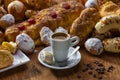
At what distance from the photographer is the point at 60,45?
3.36 ft

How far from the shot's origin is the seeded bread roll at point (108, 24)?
1.18 m

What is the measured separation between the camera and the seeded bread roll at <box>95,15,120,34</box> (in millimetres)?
1178

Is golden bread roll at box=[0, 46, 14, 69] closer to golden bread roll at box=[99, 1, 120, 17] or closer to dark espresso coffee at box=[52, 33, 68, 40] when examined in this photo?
dark espresso coffee at box=[52, 33, 68, 40]

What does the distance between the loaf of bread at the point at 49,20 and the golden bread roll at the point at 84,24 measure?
9 cm

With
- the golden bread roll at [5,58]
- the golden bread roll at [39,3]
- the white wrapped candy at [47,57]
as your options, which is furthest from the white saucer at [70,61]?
the golden bread roll at [39,3]

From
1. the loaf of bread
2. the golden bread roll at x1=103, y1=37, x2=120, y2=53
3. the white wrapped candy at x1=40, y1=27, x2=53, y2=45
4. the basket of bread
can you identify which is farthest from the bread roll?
the golden bread roll at x1=103, y1=37, x2=120, y2=53

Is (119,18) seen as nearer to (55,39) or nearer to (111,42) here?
(111,42)

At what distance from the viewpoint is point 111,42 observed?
115 centimetres

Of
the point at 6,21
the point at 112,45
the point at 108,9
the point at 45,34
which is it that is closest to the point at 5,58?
Answer: the point at 45,34

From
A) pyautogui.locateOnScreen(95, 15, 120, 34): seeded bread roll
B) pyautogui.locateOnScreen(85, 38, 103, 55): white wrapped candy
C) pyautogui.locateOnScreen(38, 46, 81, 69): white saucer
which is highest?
pyautogui.locateOnScreen(95, 15, 120, 34): seeded bread roll

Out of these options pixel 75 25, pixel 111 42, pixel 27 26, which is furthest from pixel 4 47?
pixel 111 42

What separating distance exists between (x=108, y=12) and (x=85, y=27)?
19cm

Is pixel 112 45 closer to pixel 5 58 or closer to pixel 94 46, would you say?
pixel 94 46

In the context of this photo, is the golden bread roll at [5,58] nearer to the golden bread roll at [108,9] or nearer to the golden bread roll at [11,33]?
the golden bread roll at [11,33]
